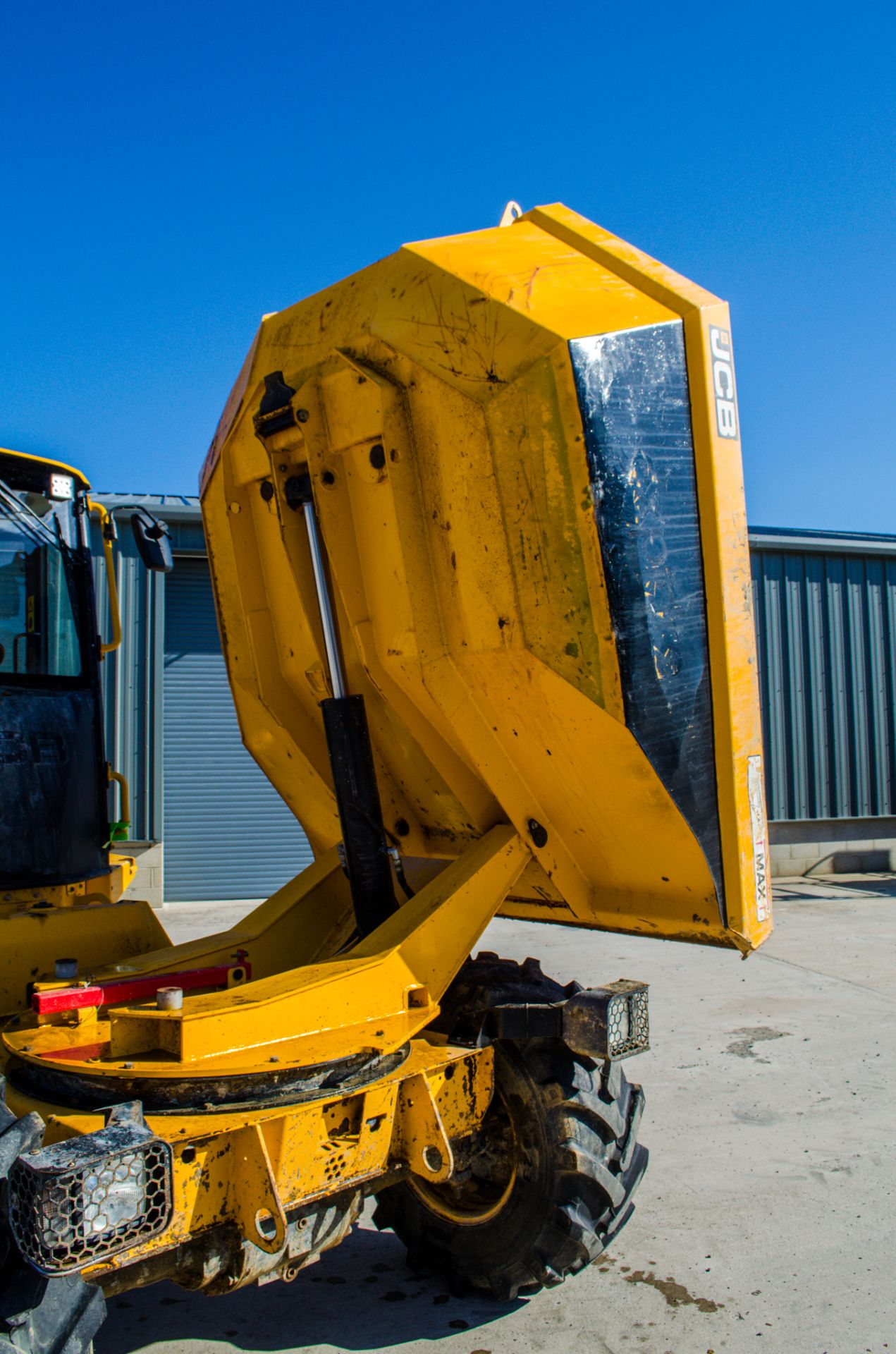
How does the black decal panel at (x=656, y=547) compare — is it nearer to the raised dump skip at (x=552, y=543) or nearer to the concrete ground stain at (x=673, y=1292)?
the raised dump skip at (x=552, y=543)

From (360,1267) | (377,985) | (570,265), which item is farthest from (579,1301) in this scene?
(570,265)

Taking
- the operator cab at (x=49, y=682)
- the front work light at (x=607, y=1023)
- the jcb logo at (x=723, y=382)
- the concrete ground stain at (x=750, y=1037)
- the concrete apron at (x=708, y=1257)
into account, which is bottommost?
the concrete ground stain at (x=750, y=1037)

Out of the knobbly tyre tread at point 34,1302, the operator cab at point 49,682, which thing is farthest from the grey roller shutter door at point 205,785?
the knobbly tyre tread at point 34,1302

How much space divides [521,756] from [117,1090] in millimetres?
1464

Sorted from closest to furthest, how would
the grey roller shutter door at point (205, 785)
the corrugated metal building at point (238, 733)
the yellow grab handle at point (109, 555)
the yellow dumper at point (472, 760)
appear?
the yellow dumper at point (472, 760) → the yellow grab handle at point (109, 555) → the corrugated metal building at point (238, 733) → the grey roller shutter door at point (205, 785)

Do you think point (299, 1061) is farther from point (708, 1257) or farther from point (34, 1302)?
point (708, 1257)

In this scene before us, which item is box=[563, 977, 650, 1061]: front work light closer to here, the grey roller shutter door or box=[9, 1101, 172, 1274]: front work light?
box=[9, 1101, 172, 1274]: front work light

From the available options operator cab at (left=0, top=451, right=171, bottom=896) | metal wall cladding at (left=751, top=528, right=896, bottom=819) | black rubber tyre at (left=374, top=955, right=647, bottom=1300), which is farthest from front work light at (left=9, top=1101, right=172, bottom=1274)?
metal wall cladding at (left=751, top=528, right=896, bottom=819)

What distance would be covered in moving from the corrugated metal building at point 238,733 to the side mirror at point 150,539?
27.5ft

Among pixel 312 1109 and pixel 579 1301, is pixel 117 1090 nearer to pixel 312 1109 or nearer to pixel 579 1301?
pixel 312 1109

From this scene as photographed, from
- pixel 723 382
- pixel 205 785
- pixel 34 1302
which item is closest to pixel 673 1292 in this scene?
pixel 34 1302

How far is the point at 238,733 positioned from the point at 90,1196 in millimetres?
11275

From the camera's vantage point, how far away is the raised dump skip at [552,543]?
276 cm

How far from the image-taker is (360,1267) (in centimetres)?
371
